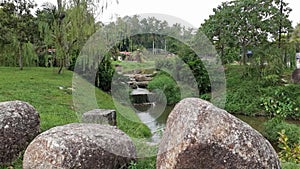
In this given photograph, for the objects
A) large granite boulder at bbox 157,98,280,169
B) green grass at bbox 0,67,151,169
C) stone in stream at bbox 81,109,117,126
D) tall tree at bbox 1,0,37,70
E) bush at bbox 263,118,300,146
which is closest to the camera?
large granite boulder at bbox 157,98,280,169

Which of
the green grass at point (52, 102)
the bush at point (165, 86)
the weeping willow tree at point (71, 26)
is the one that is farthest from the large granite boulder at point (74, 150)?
the weeping willow tree at point (71, 26)

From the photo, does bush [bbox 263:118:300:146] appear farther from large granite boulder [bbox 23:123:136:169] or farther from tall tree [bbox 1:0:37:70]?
tall tree [bbox 1:0:37:70]

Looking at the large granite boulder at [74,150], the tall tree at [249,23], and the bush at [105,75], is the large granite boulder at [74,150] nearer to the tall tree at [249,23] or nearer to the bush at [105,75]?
the bush at [105,75]

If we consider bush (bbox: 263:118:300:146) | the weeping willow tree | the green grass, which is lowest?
bush (bbox: 263:118:300:146)

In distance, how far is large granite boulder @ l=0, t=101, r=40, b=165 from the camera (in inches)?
163

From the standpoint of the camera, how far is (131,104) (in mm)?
8758

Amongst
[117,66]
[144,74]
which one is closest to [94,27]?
[117,66]

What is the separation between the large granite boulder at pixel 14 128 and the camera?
414 cm

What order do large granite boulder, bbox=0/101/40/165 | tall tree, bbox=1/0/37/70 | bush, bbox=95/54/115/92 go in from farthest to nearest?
tall tree, bbox=1/0/37/70 → bush, bbox=95/54/115/92 → large granite boulder, bbox=0/101/40/165

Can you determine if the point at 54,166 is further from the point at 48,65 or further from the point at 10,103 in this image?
the point at 48,65

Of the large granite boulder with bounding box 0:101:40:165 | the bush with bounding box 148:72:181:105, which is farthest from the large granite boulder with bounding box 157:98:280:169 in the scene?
the bush with bounding box 148:72:181:105

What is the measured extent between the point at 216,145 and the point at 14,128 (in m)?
2.75

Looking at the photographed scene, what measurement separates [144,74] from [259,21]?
6612 mm

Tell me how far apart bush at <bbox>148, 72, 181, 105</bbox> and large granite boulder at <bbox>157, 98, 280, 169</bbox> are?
566 centimetres
